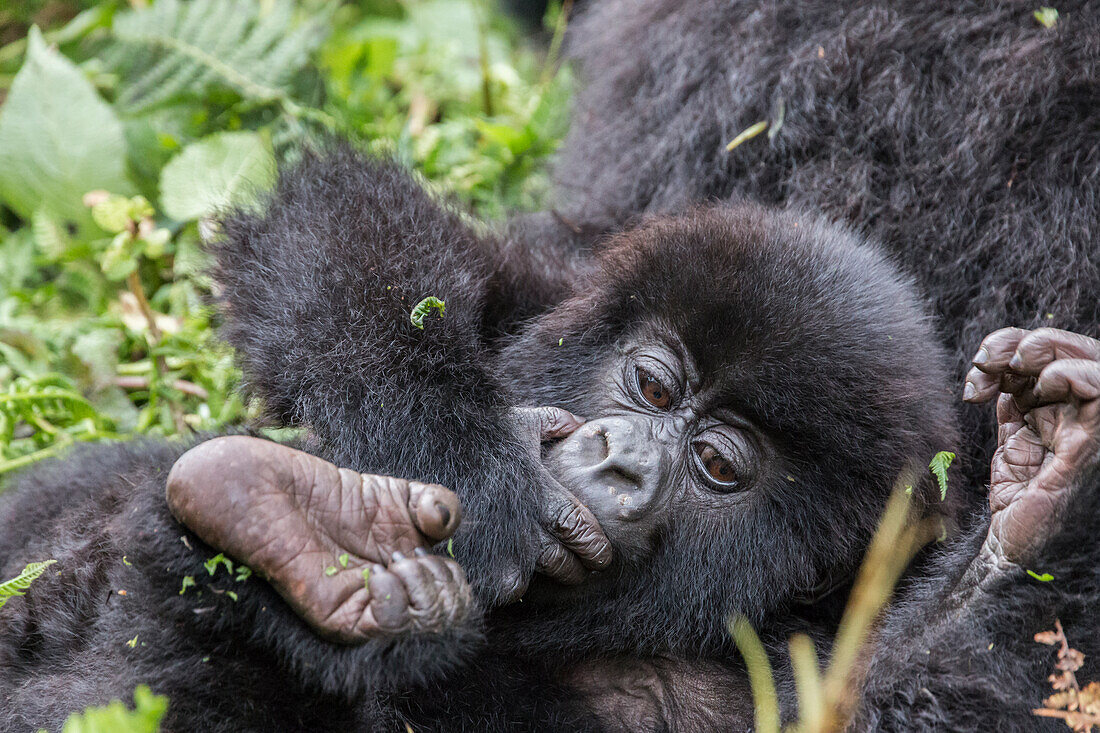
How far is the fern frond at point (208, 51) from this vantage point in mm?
4105

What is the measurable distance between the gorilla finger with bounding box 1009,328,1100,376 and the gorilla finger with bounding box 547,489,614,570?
3.25 feet

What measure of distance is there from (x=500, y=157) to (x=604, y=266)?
5.42ft

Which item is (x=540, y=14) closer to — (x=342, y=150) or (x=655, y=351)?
(x=342, y=150)

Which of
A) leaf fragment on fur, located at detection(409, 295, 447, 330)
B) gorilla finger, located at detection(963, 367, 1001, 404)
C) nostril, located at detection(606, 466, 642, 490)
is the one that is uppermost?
gorilla finger, located at detection(963, 367, 1001, 404)

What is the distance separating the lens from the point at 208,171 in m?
3.73

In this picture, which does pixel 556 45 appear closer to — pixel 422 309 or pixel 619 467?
pixel 422 309

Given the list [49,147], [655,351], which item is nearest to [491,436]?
[655,351]

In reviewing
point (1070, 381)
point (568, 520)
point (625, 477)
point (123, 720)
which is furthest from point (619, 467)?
point (123, 720)

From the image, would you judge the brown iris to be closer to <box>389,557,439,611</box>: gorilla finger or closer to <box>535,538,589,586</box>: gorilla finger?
<box>535,538,589,586</box>: gorilla finger

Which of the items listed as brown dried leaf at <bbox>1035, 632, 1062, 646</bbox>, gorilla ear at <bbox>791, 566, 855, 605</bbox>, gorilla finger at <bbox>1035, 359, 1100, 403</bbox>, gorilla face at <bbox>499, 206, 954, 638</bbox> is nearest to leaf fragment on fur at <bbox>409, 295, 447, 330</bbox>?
gorilla face at <bbox>499, 206, 954, 638</bbox>

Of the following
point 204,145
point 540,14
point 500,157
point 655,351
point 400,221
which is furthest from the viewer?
point 540,14

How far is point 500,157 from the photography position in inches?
168

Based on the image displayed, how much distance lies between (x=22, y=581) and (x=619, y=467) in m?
1.45

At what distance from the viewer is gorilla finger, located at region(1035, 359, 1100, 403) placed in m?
1.98
